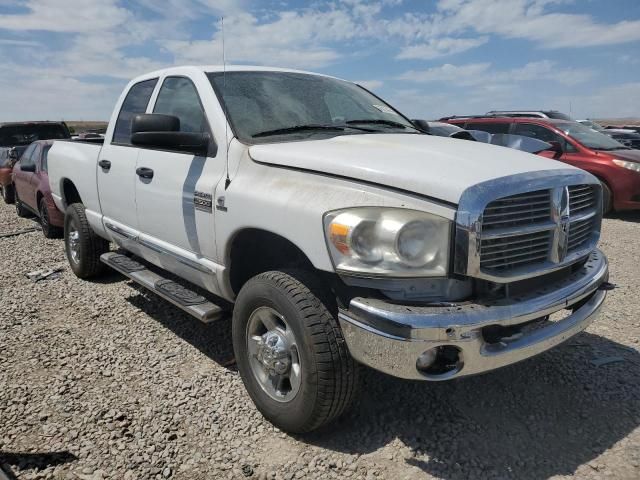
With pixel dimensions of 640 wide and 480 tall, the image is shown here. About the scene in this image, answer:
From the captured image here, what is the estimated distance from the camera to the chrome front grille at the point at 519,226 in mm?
2205

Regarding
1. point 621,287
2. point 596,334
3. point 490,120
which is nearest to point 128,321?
point 596,334

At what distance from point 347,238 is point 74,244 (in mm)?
4319

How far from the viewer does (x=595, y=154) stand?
928 centimetres

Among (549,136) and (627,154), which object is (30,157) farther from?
(627,154)

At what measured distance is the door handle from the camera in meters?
3.76

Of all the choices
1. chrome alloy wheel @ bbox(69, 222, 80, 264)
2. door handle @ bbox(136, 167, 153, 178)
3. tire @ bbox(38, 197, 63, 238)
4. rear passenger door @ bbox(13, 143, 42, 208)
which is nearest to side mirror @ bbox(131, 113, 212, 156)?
door handle @ bbox(136, 167, 153, 178)

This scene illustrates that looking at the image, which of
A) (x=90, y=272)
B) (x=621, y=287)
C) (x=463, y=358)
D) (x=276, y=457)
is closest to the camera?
(x=463, y=358)

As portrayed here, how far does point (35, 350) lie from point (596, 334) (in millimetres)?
4235

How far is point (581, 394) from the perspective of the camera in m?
3.16

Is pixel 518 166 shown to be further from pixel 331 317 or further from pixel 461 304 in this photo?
pixel 331 317

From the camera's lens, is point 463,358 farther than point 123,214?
No

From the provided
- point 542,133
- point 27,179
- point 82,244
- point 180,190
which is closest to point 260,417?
point 180,190

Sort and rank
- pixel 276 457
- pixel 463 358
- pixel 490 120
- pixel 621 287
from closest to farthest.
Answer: pixel 463 358
pixel 276 457
pixel 621 287
pixel 490 120

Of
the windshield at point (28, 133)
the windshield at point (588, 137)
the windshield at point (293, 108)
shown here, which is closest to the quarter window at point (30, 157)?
the windshield at point (28, 133)
